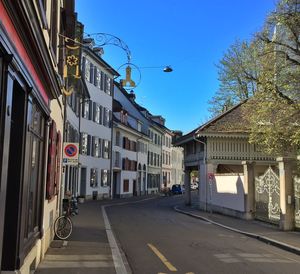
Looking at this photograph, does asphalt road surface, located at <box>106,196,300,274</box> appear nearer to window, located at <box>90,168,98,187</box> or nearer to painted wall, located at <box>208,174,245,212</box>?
painted wall, located at <box>208,174,245,212</box>

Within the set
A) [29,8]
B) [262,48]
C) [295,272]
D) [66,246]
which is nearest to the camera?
[29,8]

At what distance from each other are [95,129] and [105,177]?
6217 mm

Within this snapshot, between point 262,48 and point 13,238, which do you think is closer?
point 13,238

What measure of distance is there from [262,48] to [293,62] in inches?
67.0

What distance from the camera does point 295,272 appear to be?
33.4 feet

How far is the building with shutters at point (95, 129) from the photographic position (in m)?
42.8

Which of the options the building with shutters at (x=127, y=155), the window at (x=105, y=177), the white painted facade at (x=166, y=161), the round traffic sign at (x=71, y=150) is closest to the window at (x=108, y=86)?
the building with shutters at (x=127, y=155)

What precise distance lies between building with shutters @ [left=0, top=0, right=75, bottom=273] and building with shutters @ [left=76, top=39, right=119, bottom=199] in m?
30.3

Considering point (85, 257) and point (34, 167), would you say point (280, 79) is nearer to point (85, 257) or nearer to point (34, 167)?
point (85, 257)

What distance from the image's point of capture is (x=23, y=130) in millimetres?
7031

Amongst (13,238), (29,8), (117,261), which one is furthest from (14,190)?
(117,261)

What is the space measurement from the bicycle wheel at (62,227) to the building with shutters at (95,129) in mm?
26506

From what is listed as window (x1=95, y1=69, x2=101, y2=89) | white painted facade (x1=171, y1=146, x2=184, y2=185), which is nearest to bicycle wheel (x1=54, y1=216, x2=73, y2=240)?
window (x1=95, y1=69, x2=101, y2=89)

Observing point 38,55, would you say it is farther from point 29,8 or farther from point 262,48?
point 262,48
